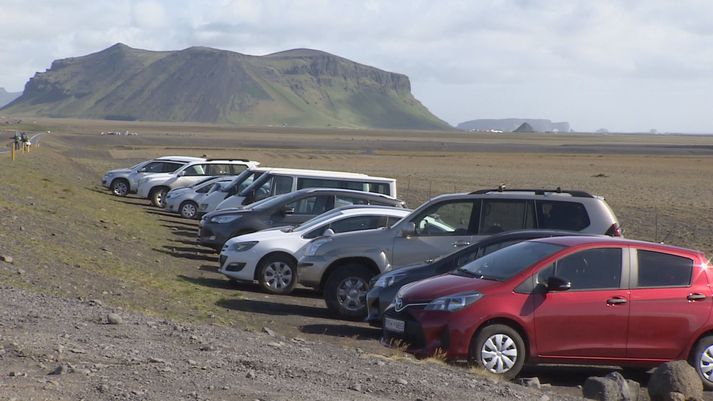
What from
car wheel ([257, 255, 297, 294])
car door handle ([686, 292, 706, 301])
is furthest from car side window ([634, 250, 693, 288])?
car wheel ([257, 255, 297, 294])

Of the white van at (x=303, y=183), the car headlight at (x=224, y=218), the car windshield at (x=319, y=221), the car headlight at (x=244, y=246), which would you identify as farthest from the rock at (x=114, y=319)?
the white van at (x=303, y=183)

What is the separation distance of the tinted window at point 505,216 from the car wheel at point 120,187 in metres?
22.7

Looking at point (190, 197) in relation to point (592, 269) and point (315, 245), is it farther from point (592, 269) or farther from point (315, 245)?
point (592, 269)

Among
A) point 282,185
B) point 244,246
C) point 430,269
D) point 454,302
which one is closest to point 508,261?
point 454,302

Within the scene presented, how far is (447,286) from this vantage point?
11.0 meters

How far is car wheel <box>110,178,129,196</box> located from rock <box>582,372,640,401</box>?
27.5 m

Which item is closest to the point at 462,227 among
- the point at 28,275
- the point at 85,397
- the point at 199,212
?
the point at 28,275

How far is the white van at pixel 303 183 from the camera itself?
68.6 feet

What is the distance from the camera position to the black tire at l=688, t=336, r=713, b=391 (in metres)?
11.0

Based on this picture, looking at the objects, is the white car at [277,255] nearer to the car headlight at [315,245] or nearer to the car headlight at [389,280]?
the car headlight at [315,245]

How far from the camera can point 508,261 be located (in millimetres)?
11188

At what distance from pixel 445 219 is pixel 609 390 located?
18.1ft

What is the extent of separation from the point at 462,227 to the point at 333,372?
6404mm

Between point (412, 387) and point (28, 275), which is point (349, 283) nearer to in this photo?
point (28, 275)
